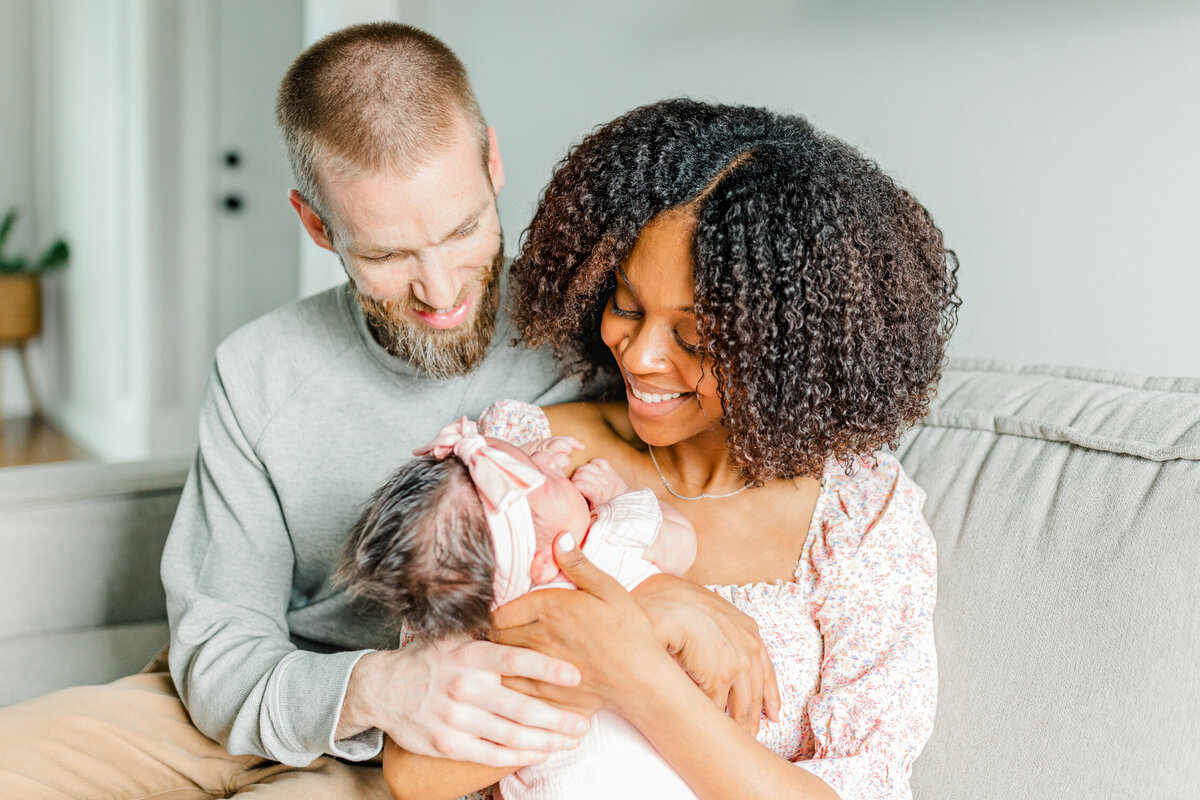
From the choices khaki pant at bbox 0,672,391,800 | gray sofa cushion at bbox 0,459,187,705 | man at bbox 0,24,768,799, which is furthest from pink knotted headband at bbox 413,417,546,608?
gray sofa cushion at bbox 0,459,187,705

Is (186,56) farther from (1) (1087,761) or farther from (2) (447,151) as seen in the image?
(1) (1087,761)

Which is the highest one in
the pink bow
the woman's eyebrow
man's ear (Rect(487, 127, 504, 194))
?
man's ear (Rect(487, 127, 504, 194))

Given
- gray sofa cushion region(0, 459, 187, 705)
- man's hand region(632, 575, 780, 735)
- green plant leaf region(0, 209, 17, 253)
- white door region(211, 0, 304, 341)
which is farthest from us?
green plant leaf region(0, 209, 17, 253)

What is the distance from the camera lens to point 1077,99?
1.82 metres

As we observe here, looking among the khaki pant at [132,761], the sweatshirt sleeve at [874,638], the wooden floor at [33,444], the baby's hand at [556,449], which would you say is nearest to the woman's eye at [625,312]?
the baby's hand at [556,449]

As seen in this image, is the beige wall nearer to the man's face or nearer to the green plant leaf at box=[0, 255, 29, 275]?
the green plant leaf at box=[0, 255, 29, 275]

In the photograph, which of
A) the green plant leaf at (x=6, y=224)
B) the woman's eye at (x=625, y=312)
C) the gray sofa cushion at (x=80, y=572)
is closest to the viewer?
the woman's eye at (x=625, y=312)

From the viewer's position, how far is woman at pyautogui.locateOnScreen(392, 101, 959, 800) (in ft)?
4.03

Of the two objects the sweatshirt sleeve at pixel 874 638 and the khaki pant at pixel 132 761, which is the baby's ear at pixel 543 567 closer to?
the sweatshirt sleeve at pixel 874 638

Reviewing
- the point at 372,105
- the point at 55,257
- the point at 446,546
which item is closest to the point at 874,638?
the point at 446,546

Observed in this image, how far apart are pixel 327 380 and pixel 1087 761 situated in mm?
1320

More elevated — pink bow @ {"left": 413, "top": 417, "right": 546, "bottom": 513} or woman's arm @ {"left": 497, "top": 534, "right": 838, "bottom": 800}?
pink bow @ {"left": 413, "top": 417, "right": 546, "bottom": 513}

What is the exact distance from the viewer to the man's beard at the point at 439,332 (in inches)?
63.2

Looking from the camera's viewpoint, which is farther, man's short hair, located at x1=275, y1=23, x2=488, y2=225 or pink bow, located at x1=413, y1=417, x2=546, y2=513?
man's short hair, located at x1=275, y1=23, x2=488, y2=225
